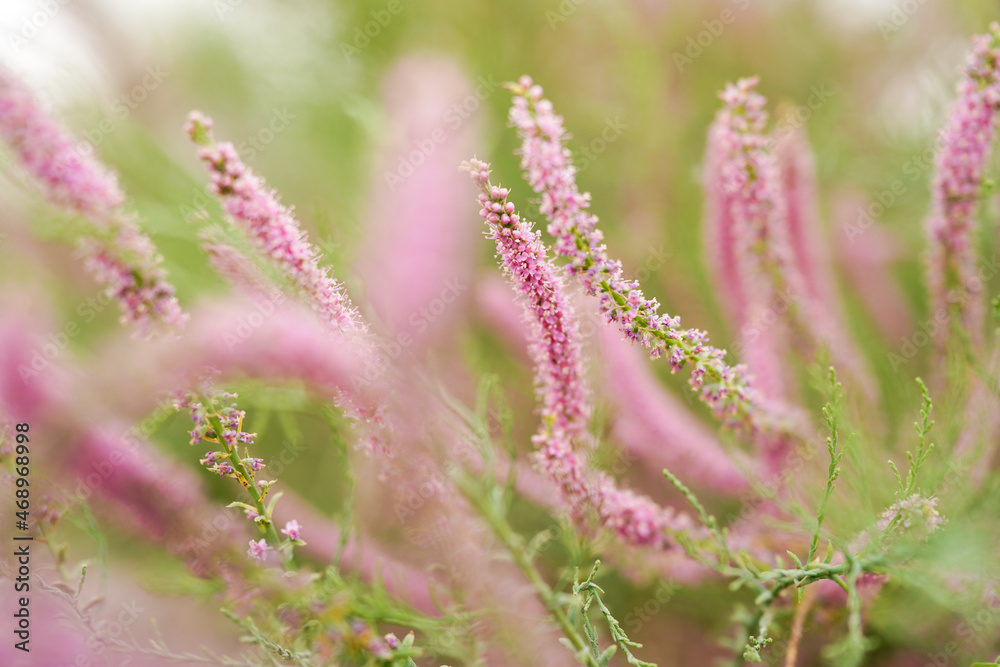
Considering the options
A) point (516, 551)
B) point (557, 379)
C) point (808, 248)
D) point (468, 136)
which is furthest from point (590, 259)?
point (468, 136)

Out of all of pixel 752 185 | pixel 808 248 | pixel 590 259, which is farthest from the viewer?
pixel 808 248

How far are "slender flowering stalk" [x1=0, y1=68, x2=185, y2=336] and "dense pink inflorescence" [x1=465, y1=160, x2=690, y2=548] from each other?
19 centimetres

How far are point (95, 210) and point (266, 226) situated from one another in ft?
0.41

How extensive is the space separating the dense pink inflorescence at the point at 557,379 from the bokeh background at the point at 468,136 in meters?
0.19

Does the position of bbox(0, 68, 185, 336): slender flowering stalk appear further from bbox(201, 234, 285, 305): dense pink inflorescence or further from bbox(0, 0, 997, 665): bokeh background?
bbox(0, 0, 997, 665): bokeh background

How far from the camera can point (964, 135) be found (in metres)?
0.41

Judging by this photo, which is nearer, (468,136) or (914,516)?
(914,516)

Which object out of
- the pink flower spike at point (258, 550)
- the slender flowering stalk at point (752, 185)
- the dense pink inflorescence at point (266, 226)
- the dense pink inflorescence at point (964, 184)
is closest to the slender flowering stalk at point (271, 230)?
the dense pink inflorescence at point (266, 226)

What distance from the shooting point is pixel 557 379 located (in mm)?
364

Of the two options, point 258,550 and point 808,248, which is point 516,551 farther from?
point 808,248

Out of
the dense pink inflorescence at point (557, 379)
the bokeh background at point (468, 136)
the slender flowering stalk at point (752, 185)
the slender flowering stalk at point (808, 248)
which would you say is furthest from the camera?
the bokeh background at point (468, 136)

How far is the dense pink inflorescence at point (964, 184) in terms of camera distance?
0.40 m

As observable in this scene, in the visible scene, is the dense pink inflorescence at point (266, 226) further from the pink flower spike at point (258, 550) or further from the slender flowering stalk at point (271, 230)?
the pink flower spike at point (258, 550)

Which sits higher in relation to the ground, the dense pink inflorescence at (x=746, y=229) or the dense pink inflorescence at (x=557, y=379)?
the dense pink inflorescence at (x=746, y=229)
